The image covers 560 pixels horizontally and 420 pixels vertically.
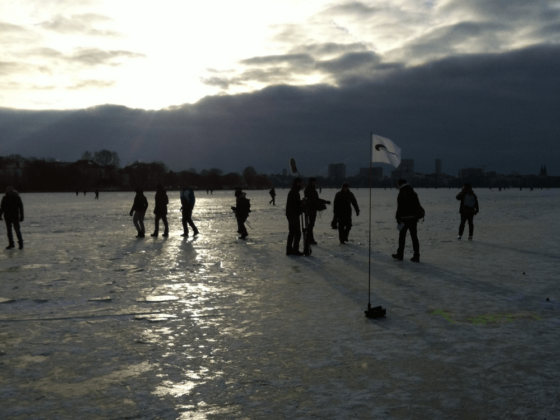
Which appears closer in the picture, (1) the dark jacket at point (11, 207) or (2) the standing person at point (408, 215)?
(2) the standing person at point (408, 215)

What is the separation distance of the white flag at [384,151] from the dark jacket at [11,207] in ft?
34.6

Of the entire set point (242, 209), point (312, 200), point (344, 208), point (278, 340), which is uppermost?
point (312, 200)

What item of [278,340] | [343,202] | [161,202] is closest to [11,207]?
[161,202]

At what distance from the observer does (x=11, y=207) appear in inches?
530

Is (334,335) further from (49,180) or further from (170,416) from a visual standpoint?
(49,180)

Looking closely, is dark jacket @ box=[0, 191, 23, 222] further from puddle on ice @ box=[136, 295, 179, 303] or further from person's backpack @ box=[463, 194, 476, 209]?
person's backpack @ box=[463, 194, 476, 209]

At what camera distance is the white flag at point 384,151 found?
22.7 ft

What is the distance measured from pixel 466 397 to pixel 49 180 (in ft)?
551

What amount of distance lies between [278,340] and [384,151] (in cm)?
317

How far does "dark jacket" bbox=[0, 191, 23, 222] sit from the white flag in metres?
10.6

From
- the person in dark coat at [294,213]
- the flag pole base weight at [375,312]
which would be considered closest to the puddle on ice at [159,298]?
the flag pole base weight at [375,312]

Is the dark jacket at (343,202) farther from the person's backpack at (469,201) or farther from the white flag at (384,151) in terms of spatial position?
the white flag at (384,151)

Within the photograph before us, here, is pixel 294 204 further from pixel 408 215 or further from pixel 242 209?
pixel 242 209

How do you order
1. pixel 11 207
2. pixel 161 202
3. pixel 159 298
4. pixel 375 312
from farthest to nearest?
A: pixel 161 202, pixel 11 207, pixel 159 298, pixel 375 312
